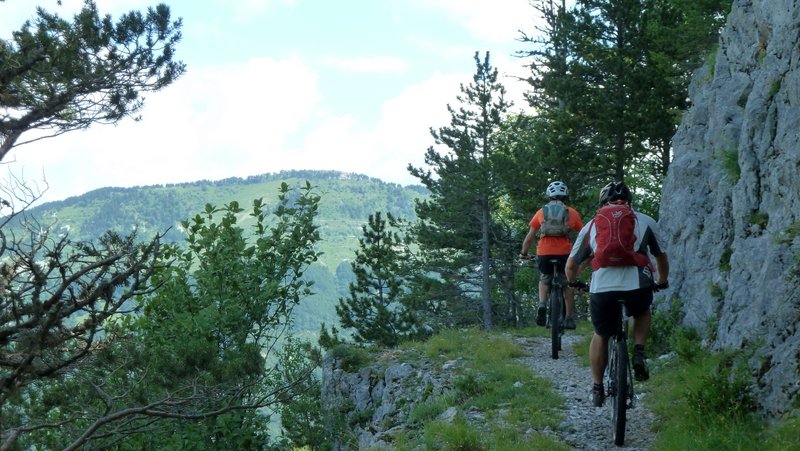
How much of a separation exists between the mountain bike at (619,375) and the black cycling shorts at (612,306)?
58 mm

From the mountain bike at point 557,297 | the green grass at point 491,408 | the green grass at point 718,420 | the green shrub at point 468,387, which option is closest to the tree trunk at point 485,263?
the green grass at point 491,408

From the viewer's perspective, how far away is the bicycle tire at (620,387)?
615 centimetres

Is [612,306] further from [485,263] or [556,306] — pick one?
[485,263]

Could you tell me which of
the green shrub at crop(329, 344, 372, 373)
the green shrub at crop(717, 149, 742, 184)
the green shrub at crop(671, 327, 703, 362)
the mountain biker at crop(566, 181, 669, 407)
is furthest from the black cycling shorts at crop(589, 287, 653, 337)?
the green shrub at crop(329, 344, 372, 373)

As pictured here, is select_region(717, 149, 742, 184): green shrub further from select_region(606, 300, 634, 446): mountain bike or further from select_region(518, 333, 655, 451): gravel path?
select_region(606, 300, 634, 446): mountain bike

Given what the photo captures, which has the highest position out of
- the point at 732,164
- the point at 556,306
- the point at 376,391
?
the point at 732,164

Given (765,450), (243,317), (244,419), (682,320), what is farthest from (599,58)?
(765,450)

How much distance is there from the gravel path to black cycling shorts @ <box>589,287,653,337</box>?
1.06 metres

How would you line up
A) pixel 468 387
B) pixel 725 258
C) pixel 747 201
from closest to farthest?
pixel 747 201, pixel 468 387, pixel 725 258

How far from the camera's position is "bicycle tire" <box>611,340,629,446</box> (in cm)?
615

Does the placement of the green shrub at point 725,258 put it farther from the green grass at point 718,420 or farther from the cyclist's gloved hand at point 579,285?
the cyclist's gloved hand at point 579,285

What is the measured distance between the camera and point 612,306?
6383mm

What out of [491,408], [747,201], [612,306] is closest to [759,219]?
[747,201]

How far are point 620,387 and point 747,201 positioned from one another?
11.3 feet
